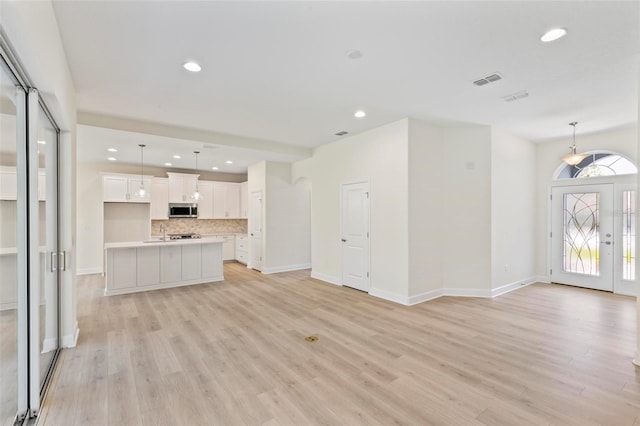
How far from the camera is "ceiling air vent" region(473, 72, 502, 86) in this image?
3305 millimetres

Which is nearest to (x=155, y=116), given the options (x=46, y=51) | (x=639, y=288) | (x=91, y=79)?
(x=91, y=79)

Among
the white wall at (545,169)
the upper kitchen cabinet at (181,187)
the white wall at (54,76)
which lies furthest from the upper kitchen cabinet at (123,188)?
the white wall at (545,169)

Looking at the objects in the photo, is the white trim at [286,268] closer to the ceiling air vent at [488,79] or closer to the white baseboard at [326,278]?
the white baseboard at [326,278]

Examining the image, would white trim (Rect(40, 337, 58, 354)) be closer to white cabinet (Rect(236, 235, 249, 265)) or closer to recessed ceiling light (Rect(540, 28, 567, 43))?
white cabinet (Rect(236, 235, 249, 265))

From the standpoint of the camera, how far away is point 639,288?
2816 mm

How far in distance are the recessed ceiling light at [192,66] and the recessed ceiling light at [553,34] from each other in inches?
129

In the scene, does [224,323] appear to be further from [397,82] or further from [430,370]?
[397,82]

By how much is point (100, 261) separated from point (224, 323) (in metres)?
5.58

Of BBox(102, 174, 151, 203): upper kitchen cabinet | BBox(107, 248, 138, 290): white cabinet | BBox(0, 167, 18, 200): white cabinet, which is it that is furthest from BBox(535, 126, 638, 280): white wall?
BBox(102, 174, 151, 203): upper kitchen cabinet

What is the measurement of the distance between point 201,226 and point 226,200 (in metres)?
1.13

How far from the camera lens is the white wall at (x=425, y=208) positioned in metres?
4.89

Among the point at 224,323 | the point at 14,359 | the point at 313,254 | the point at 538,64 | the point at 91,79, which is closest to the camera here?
the point at 14,359

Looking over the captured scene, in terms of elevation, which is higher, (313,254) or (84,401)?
(313,254)

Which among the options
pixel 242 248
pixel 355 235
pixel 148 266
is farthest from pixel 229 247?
pixel 355 235
